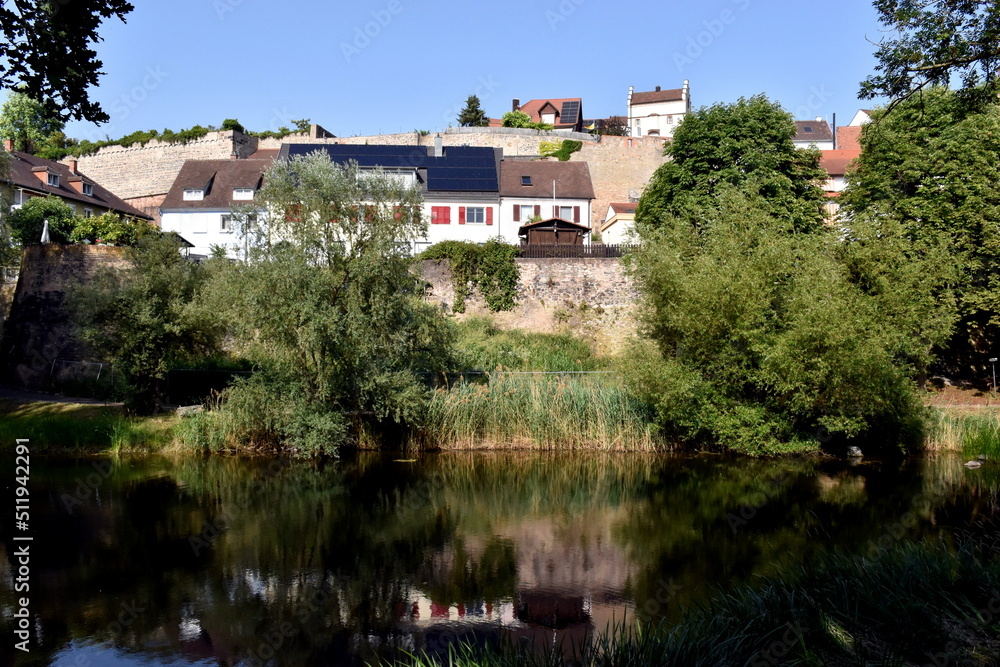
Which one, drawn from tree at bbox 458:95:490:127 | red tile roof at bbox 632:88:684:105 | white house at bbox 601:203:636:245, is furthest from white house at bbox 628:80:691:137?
white house at bbox 601:203:636:245

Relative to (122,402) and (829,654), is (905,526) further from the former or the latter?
(122,402)

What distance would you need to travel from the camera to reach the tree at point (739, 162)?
94.3 ft

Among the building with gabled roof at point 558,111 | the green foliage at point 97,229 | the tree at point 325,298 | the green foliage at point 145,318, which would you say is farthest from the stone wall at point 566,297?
the building with gabled roof at point 558,111

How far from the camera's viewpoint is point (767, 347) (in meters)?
16.9

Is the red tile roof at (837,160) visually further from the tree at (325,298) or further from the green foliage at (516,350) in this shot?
the tree at (325,298)

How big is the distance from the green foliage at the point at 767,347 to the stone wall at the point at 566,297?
10.5 meters

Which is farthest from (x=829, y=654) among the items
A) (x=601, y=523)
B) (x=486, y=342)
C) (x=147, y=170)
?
(x=147, y=170)

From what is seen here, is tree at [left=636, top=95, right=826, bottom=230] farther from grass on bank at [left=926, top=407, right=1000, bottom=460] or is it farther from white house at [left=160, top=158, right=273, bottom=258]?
white house at [left=160, top=158, right=273, bottom=258]

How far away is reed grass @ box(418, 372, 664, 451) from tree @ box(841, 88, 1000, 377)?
9.28m

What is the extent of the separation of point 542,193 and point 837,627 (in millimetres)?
37669

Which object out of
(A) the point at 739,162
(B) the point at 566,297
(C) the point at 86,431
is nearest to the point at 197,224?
(B) the point at 566,297

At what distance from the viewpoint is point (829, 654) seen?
631cm

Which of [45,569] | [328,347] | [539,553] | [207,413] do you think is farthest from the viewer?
[207,413]

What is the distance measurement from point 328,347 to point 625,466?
284 inches
